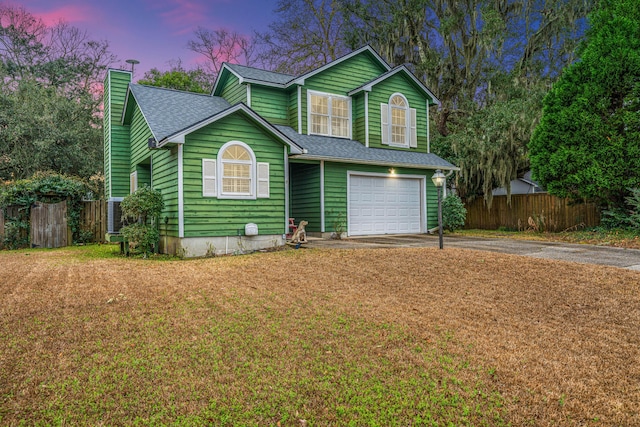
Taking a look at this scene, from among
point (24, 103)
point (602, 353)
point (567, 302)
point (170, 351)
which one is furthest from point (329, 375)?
point (24, 103)

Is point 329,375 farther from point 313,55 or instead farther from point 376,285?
point 313,55

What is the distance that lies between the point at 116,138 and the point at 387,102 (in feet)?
32.6

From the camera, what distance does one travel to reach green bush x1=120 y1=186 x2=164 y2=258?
9969 millimetres

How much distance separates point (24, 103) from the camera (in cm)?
1812

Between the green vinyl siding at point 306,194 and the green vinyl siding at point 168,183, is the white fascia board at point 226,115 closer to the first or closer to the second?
the green vinyl siding at point 168,183

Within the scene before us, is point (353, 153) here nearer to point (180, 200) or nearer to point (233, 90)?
point (233, 90)

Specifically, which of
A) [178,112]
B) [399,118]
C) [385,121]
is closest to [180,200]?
[178,112]

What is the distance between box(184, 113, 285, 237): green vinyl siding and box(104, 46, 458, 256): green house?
0.08 feet

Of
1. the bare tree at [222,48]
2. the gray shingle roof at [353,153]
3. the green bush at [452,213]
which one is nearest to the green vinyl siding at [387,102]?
the gray shingle roof at [353,153]

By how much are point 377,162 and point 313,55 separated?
13.5 meters

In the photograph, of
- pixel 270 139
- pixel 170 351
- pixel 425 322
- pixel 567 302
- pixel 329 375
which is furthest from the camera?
pixel 270 139

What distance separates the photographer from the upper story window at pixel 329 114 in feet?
46.1

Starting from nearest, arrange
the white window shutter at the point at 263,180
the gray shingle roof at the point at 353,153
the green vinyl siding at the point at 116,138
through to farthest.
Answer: the white window shutter at the point at 263,180 → the gray shingle roof at the point at 353,153 → the green vinyl siding at the point at 116,138

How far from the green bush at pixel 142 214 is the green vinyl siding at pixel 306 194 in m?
4.84
